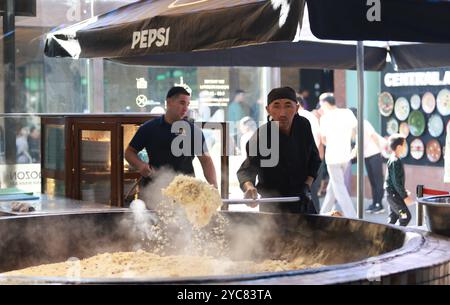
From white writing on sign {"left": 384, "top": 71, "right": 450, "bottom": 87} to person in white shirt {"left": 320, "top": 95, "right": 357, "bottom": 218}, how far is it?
1.83 m

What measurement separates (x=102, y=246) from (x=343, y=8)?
173 cm

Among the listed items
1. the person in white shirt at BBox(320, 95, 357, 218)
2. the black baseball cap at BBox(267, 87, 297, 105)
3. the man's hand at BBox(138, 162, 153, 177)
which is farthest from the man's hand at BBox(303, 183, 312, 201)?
the person in white shirt at BBox(320, 95, 357, 218)

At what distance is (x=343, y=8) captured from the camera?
3.81 metres

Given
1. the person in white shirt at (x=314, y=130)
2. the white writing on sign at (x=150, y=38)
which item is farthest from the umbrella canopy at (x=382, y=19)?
the person in white shirt at (x=314, y=130)

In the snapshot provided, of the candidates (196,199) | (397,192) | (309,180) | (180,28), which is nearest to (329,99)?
(397,192)

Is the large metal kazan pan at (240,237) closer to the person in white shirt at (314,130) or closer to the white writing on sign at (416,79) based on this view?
the person in white shirt at (314,130)

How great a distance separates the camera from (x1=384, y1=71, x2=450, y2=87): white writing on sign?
11586mm

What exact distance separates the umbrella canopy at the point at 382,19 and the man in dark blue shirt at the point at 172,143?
245 centimetres

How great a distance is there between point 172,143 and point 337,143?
478 cm

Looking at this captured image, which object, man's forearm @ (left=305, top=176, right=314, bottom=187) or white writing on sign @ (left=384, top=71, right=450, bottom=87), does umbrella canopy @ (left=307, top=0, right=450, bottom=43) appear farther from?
white writing on sign @ (left=384, top=71, right=450, bottom=87)

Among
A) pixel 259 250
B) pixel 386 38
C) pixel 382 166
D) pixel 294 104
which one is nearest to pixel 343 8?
pixel 386 38

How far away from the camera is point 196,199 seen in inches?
154
